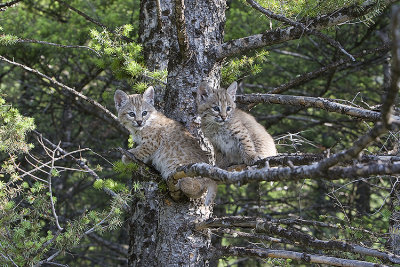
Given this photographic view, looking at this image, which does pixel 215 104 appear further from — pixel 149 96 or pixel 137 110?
pixel 137 110

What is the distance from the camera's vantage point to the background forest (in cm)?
535

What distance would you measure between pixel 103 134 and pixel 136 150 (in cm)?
612

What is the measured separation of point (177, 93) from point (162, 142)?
764mm

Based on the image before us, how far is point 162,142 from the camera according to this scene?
6.66 meters

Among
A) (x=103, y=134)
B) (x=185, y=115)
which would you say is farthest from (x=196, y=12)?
(x=103, y=134)

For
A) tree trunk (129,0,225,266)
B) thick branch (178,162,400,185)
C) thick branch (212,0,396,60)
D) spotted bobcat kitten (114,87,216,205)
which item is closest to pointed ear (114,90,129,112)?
spotted bobcat kitten (114,87,216,205)

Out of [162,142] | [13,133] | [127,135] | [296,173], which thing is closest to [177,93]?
[162,142]

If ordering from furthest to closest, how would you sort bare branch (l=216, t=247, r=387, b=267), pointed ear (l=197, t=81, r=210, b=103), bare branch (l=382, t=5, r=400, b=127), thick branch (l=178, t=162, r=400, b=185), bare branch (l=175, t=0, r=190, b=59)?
1. pointed ear (l=197, t=81, r=210, b=103)
2. bare branch (l=175, t=0, r=190, b=59)
3. bare branch (l=216, t=247, r=387, b=267)
4. thick branch (l=178, t=162, r=400, b=185)
5. bare branch (l=382, t=5, r=400, b=127)

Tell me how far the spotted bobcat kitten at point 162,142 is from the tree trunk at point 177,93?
0.75 feet

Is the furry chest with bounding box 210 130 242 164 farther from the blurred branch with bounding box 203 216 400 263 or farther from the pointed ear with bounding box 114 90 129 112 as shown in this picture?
the pointed ear with bounding box 114 90 129 112

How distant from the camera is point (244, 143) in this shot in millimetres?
6500

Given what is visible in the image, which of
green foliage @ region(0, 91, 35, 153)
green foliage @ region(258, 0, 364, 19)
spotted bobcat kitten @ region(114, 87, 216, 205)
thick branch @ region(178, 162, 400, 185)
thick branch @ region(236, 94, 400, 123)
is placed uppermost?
green foliage @ region(258, 0, 364, 19)

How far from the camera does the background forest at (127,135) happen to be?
17.6 ft

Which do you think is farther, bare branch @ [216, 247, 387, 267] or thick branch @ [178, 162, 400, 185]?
bare branch @ [216, 247, 387, 267]
